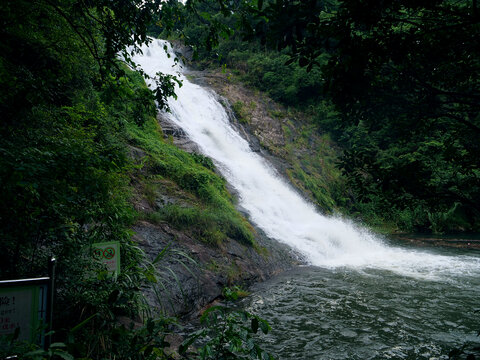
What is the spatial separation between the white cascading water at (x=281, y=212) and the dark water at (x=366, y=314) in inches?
63.6

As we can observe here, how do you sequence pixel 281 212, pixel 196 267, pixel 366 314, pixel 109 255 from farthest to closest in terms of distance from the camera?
pixel 281 212, pixel 196 267, pixel 366 314, pixel 109 255

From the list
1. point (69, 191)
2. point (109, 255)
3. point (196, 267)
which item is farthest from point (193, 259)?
point (69, 191)

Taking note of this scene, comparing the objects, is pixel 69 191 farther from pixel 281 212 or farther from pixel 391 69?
pixel 281 212

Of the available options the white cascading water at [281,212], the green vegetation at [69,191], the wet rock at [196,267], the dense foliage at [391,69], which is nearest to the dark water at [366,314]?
the wet rock at [196,267]

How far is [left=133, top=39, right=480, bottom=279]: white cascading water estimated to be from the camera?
10.1 meters

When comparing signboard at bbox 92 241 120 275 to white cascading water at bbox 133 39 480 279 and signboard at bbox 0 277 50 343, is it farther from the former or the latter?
white cascading water at bbox 133 39 480 279

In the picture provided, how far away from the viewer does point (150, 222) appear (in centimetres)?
677

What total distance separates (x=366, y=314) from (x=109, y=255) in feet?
15.8

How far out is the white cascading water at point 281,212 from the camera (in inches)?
399

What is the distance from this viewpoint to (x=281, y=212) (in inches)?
506

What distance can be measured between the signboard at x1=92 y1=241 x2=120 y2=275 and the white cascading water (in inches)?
218

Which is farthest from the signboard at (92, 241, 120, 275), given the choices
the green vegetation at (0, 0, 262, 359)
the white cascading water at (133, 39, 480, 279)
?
the white cascading water at (133, 39, 480, 279)

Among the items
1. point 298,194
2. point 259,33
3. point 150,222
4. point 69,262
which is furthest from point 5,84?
point 298,194

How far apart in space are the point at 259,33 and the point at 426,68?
1.72m
